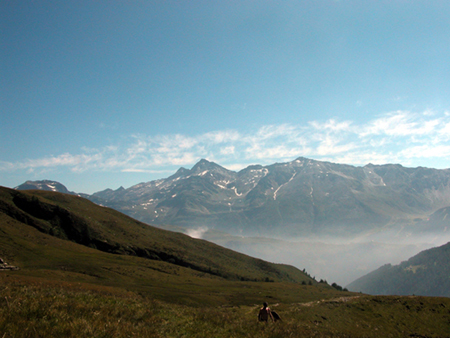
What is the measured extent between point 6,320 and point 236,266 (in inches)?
7722

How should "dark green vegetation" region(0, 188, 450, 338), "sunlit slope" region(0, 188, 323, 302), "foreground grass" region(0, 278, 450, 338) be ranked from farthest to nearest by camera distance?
"sunlit slope" region(0, 188, 323, 302)
"dark green vegetation" region(0, 188, 450, 338)
"foreground grass" region(0, 278, 450, 338)

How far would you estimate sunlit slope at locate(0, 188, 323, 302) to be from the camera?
85588mm

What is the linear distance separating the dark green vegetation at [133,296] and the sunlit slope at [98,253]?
1.82 feet

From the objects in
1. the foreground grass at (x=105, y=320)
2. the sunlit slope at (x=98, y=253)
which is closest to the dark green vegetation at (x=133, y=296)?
the foreground grass at (x=105, y=320)

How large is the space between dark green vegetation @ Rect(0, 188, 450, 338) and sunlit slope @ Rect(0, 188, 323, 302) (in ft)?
1.82

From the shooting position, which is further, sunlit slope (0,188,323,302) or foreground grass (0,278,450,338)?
sunlit slope (0,188,323,302)

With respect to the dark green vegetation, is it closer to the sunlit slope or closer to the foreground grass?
the foreground grass

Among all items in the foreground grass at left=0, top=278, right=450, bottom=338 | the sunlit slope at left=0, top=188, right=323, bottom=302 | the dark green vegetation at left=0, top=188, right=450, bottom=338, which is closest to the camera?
the foreground grass at left=0, top=278, right=450, bottom=338

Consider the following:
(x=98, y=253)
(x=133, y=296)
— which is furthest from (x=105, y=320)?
(x=98, y=253)

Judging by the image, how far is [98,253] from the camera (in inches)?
4835

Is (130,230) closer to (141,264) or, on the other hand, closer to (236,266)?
(141,264)

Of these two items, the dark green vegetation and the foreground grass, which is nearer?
the foreground grass

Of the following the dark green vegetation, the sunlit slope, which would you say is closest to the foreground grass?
the dark green vegetation

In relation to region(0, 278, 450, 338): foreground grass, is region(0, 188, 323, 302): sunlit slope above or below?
below
